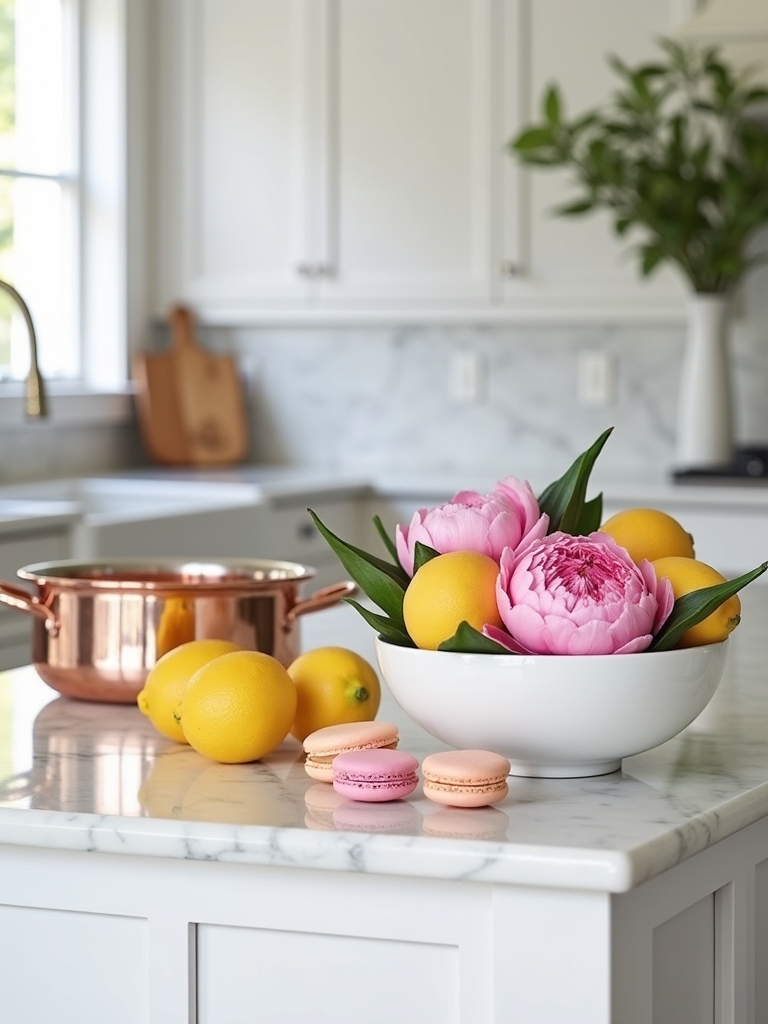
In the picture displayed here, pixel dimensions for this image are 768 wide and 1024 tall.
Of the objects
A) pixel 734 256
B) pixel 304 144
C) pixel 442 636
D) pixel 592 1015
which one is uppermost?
pixel 304 144

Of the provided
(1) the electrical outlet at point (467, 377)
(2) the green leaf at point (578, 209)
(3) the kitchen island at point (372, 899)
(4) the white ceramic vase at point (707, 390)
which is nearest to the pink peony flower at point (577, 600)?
(3) the kitchen island at point (372, 899)

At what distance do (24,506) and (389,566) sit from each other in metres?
2.29

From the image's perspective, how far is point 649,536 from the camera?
48.7 inches

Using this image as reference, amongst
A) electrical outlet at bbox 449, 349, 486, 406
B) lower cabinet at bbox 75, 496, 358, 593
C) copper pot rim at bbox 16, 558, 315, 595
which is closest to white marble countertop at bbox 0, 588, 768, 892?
copper pot rim at bbox 16, 558, 315, 595

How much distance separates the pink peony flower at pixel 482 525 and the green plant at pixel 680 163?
240 cm

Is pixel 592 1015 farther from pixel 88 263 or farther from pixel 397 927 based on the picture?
pixel 88 263

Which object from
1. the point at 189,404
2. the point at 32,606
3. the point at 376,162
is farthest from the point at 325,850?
the point at 189,404

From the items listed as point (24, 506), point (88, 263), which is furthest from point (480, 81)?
point (24, 506)

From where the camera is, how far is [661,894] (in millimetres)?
984

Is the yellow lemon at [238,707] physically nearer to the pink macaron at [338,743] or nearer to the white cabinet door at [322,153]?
the pink macaron at [338,743]

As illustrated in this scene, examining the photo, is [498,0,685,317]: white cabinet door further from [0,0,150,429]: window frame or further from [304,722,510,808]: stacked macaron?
[304,722,510,808]: stacked macaron

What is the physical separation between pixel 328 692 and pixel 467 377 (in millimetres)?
3033

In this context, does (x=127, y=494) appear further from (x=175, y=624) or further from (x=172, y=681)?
(x=172, y=681)

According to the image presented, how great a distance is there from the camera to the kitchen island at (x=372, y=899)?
0.91 metres
